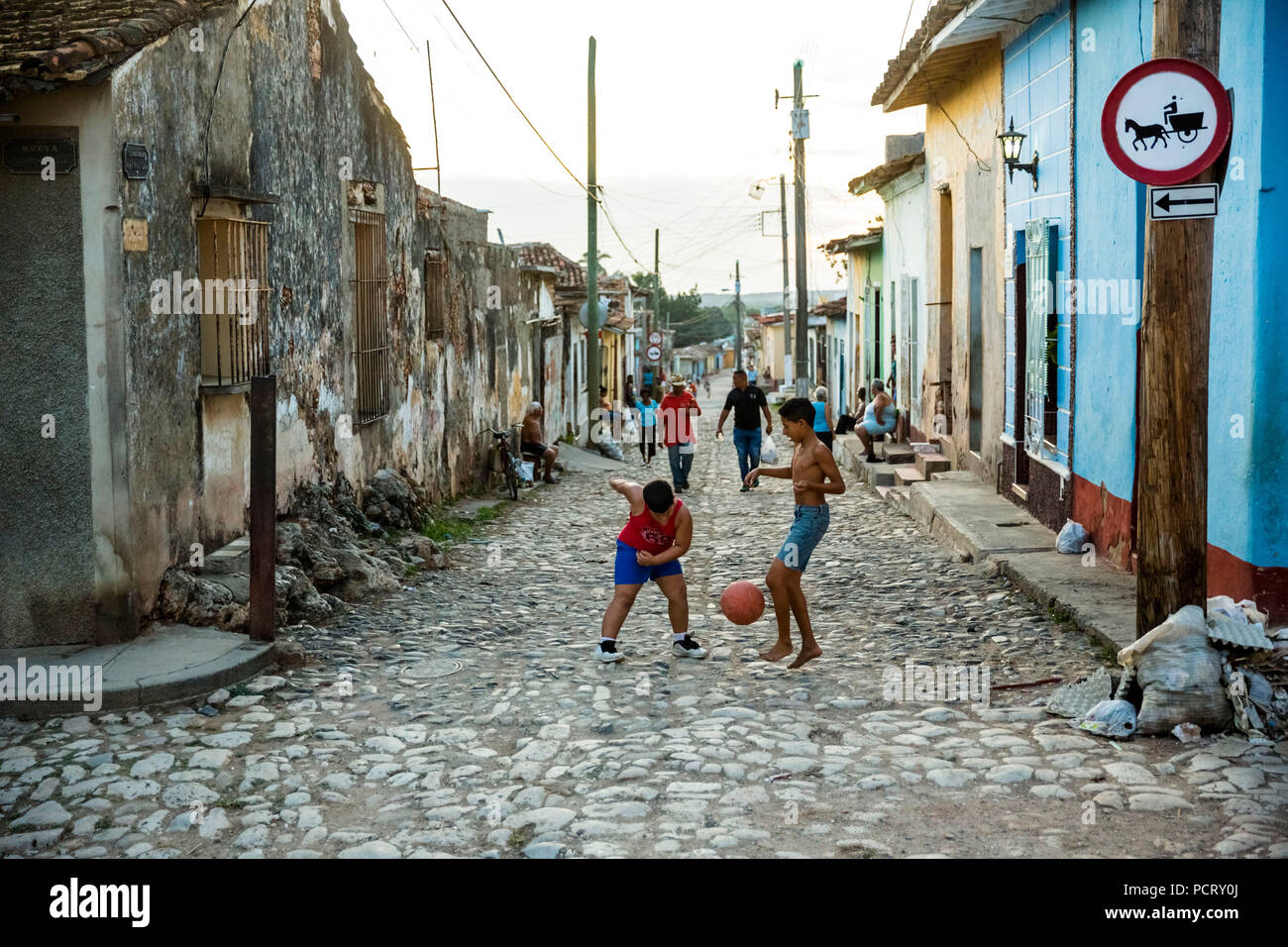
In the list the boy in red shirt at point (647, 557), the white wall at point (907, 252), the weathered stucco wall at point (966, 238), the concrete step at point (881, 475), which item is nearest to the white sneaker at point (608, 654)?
the boy in red shirt at point (647, 557)

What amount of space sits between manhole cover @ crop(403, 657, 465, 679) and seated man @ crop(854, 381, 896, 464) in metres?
11.1

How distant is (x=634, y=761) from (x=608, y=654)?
188 centimetres

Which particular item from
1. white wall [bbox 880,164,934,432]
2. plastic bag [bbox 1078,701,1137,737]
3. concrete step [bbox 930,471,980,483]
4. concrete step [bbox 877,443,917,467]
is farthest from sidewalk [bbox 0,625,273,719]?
white wall [bbox 880,164,934,432]

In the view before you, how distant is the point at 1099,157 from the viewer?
9680 millimetres

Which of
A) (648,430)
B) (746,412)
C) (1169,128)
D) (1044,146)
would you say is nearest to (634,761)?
(1169,128)

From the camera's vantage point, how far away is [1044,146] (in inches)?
448

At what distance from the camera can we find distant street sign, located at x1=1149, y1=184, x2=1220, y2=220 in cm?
584

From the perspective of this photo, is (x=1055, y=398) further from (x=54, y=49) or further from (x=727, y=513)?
(x=54, y=49)

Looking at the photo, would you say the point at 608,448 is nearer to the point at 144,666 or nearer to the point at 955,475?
the point at 955,475

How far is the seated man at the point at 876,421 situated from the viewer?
1814 cm

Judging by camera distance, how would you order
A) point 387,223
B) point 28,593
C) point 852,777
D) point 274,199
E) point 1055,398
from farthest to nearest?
point 387,223 → point 1055,398 → point 274,199 → point 28,593 → point 852,777

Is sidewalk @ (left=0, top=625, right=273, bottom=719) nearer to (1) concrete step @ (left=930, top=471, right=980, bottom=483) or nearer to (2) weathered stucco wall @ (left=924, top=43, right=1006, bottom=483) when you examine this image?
(2) weathered stucco wall @ (left=924, top=43, right=1006, bottom=483)

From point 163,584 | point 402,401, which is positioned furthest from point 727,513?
point 163,584

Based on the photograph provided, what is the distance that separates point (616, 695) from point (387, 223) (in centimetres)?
739
